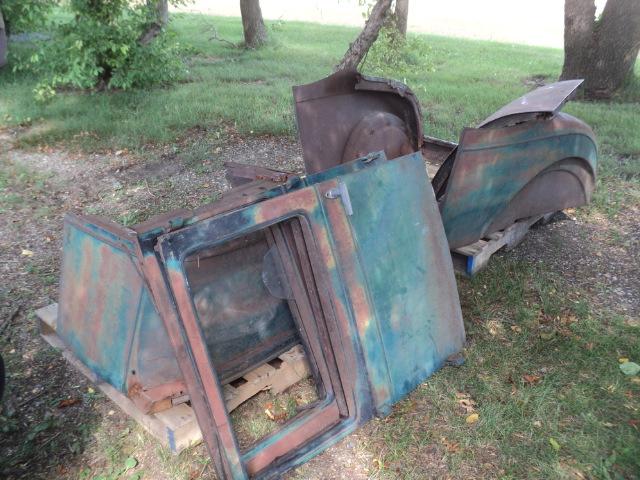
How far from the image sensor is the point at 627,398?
8.73 feet

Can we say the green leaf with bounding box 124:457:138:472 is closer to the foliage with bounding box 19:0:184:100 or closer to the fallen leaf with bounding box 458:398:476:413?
the fallen leaf with bounding box 458:398:476:413

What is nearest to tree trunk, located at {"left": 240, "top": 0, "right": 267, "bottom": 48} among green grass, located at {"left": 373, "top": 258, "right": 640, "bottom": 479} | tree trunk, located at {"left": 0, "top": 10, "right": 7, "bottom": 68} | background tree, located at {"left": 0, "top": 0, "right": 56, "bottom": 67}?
tree trunk, located at {"left": 0, "top": 10, "right": 7, "bottom": 68}

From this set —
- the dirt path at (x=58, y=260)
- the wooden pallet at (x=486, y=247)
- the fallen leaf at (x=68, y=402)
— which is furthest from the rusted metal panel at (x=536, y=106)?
the fallen leaf at (x=68, y=402)

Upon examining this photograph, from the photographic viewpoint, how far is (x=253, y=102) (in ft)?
22.7

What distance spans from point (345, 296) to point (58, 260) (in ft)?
8.83

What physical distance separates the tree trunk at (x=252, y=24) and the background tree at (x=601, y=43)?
20.5ft

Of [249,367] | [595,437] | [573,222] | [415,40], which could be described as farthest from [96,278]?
[415,40]

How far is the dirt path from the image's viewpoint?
7.86 feet

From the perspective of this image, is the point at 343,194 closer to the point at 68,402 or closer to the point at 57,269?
the point at 68,402

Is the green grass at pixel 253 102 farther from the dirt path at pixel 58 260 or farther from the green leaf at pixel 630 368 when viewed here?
the green leaf at pixel 630 368

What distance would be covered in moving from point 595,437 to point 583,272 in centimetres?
153

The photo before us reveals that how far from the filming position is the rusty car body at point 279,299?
2098 millimetres

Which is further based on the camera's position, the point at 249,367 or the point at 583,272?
the point at 583,272

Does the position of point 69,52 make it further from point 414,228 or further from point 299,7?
point 299,7
